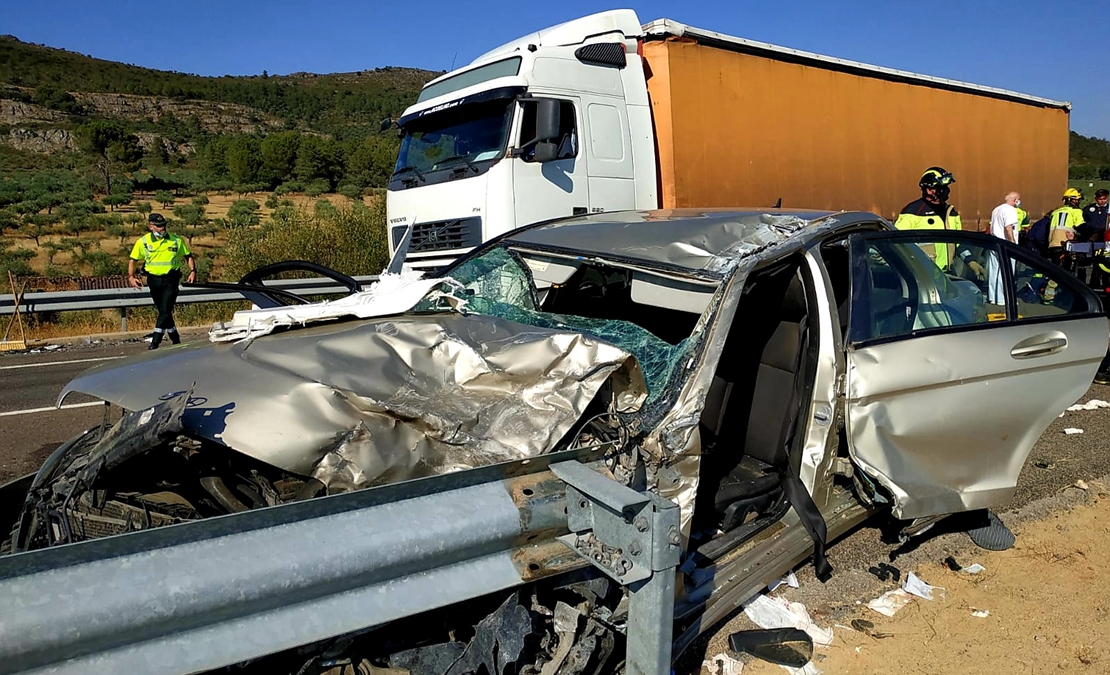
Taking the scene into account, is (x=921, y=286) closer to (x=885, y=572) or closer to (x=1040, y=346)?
(x=1040, y=346)

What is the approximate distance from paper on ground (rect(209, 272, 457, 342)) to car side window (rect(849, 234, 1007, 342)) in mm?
1752

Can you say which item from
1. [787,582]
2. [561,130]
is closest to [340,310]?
[787,582]

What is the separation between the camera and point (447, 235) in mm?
7652

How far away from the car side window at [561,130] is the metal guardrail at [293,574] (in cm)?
594

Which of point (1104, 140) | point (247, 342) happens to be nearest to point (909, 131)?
point (247, 342)

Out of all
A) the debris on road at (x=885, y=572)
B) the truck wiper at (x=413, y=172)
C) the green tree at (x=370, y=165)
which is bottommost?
the debris on road at (x=885, y=572)

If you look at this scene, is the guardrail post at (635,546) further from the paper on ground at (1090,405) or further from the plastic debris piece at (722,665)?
the paper on ground at (1090,405)

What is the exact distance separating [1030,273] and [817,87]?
675cm

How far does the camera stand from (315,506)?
60.6 inches

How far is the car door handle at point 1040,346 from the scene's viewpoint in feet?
10.6

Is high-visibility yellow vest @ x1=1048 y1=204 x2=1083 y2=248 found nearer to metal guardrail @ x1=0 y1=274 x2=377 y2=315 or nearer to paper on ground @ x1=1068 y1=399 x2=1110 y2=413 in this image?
paper on ground @ x1=1068 y1=399 x2=1110 y2=413

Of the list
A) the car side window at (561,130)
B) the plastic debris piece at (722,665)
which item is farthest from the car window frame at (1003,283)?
the car side window at (561,130)

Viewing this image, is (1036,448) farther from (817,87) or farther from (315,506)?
(817,87)

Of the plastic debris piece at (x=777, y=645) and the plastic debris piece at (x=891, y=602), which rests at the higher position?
the plastic debris piece at (x=777, y=645)
